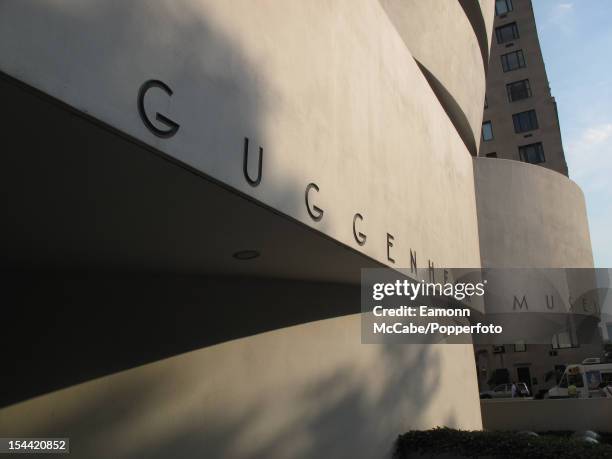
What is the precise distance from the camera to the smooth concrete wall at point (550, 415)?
16031 millimetres

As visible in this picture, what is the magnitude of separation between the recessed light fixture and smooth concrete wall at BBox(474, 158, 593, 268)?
36.3ft

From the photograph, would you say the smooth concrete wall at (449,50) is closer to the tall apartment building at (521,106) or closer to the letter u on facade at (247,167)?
the letter u on facade at (247,167)

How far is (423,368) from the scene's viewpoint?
31.7 ft

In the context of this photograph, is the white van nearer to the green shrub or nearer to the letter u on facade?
the green shrub

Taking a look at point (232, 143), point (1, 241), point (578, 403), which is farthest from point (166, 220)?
point (578, 403)

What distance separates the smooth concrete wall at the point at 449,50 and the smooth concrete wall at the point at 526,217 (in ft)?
5.41

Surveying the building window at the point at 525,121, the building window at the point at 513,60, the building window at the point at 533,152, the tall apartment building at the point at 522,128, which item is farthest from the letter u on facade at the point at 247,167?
the building window at the point at 513,60

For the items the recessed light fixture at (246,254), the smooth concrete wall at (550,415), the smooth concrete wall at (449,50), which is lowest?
the smooth concrete wall at (550,415)

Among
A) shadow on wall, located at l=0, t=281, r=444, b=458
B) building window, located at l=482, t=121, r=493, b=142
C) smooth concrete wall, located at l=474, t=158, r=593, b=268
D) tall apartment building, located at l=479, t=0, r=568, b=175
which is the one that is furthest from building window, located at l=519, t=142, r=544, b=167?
shadow on wall, located at l=0, t=281, r=444, b=458

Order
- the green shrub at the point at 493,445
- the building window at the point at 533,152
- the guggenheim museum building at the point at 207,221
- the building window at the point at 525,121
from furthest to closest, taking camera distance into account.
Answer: the building window at the point at 525,121 < the building window at the point at 533,152 < the green shrub at the point at 493,445 < the guggenheim museum building at the point at 207,221

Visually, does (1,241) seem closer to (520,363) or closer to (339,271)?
(339,271)

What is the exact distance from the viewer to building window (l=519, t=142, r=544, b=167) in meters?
36.2

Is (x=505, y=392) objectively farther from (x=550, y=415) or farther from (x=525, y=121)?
(x=525, y=121)

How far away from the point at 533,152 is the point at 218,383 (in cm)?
3558
